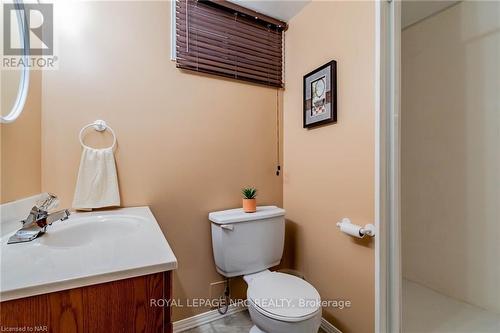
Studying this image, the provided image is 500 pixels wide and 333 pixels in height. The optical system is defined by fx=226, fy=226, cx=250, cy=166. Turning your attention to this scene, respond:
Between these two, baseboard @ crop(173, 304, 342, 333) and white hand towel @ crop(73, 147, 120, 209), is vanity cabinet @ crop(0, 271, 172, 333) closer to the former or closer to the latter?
white hand towel @ crop(73, 147, 120, 209)

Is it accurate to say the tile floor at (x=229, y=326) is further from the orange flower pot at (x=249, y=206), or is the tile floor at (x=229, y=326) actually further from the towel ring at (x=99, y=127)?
the towel ring at (x=99, y=127)

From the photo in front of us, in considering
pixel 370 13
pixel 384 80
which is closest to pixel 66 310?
pixel 384 80

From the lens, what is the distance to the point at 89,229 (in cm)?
100

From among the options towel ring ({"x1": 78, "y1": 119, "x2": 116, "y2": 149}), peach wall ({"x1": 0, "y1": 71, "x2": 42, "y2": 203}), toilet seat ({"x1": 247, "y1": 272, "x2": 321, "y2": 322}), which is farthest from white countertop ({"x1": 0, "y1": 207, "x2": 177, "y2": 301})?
toilet seat ({"x1": 247, "y1": 272, "x2": 321, "y2": 322})

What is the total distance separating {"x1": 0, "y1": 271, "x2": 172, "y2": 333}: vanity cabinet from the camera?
46 cm

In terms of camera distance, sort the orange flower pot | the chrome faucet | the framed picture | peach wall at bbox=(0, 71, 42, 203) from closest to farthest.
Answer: the chrome faucet < peach wall at bbox=(0, 71, 42, 203) < the framed picture < the orange flower pot

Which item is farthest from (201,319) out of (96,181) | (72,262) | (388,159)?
(388,159)

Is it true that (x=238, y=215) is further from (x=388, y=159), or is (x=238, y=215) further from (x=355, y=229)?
(x=388, y=159)

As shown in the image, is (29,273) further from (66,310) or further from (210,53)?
(210,53)

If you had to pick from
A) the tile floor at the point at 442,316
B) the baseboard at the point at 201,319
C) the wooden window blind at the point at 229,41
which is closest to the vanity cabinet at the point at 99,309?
the baseboard at the point at 201,319

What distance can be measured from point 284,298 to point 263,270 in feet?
1.19

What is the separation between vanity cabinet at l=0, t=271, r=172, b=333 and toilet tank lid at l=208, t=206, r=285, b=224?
76 cm

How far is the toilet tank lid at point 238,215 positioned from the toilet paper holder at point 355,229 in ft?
1.30

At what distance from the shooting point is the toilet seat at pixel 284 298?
984 millimetres
